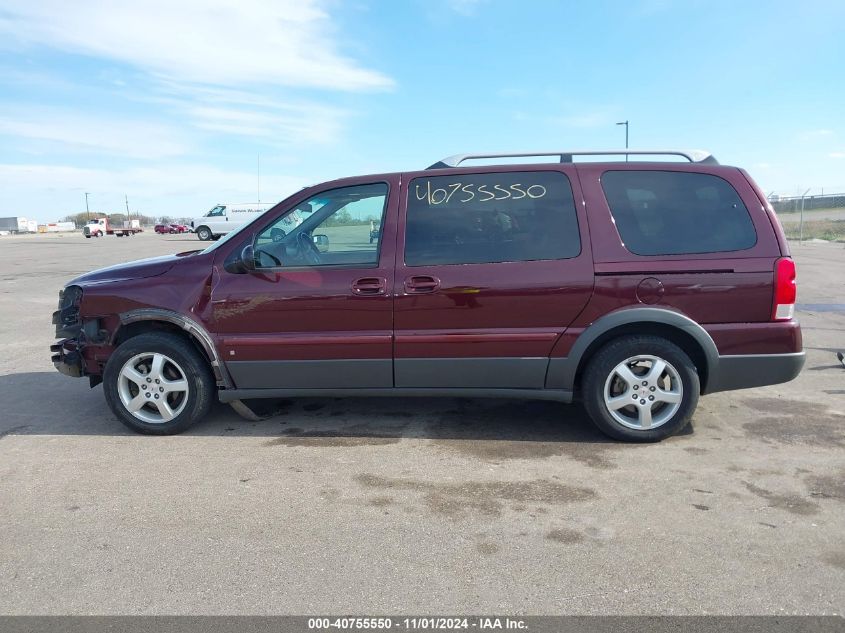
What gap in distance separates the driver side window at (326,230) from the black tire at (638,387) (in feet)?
5.83

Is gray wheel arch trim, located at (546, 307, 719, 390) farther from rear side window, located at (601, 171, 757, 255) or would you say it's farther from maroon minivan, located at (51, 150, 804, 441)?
rear side window, located at (601, 171, 757, 255)

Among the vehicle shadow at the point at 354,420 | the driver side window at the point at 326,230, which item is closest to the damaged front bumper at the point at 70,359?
the vehicle shadow at the point at 354,420

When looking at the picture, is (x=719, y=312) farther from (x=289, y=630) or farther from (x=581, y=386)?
(x=289, y=630)

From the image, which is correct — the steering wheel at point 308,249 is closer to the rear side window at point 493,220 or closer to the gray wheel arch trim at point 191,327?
the rear side window at point 493,220

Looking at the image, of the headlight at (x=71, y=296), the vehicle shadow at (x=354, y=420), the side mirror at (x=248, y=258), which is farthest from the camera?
the headlight at (x=71, y=296)

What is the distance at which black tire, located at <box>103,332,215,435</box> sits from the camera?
4613 millimetres

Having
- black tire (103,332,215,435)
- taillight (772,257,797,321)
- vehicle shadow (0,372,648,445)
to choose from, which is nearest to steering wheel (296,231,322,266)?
black tire (103,332,215,435)

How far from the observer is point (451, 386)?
14.7ft

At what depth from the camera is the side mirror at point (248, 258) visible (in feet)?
14.5

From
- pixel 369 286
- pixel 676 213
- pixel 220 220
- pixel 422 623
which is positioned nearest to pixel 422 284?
pixel 369 286

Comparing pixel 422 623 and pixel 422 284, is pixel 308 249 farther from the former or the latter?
pixel 422 623

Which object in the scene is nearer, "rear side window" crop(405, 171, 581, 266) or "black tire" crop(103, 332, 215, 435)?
"rear side window" crop(405, 171, 581, 266)

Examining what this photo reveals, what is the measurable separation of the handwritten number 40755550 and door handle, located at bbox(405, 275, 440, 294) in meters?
0.55

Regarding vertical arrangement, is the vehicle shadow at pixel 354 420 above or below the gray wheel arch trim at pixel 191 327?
below
